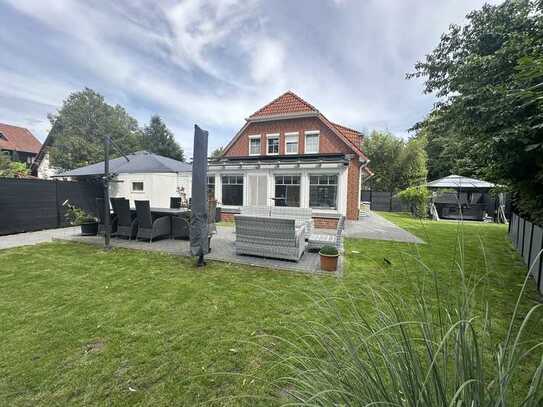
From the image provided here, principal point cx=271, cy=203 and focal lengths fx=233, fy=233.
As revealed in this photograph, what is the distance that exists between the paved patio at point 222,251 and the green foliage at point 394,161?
22.7m

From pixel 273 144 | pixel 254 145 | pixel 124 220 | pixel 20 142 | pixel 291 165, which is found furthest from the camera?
pixel 20 142

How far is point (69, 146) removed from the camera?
27609 mm

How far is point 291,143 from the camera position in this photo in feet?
48.1

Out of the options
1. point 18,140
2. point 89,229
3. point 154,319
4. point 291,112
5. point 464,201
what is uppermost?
point 18,140

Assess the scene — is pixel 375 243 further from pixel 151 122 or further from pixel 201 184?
pixel 151 122

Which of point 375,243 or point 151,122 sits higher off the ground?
point 151,122

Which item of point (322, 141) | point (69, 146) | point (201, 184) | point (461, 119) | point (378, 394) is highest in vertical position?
point (69, 146)

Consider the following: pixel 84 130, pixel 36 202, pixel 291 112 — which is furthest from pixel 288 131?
pixel 84 130

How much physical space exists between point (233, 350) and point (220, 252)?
161 inches

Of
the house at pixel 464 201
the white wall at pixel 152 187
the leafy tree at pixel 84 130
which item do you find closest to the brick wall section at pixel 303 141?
the white wall at pixel 152 187

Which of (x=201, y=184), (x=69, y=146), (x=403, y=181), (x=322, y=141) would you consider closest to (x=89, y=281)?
(x=201, y=184)

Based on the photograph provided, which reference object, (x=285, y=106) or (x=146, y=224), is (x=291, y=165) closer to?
(x=285, y=106)

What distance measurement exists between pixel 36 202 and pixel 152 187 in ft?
17.1

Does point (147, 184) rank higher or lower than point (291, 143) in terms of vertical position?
lower
